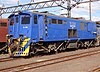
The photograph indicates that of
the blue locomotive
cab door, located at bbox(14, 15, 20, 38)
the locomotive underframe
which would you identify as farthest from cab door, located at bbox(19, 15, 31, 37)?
the locomotive underframe

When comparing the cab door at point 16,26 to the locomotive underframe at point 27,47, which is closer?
the locomotive underframe at point 27,47

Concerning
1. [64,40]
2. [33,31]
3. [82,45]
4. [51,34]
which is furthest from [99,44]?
[33,31]

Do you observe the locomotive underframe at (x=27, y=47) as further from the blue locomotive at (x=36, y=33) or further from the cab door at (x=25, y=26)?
the cab door at (x=25, y=26)

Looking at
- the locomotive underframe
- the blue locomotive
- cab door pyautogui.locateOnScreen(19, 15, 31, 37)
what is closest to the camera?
the locomotive underframe

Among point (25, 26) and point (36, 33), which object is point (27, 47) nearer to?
point (36, 33)

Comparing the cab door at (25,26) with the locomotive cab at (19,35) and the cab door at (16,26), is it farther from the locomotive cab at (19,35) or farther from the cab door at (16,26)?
the cab door at (16,26)

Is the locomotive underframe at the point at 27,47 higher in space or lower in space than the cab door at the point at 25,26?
lower

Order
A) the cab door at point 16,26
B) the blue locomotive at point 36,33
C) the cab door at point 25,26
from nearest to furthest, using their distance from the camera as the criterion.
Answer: the blue locomotive at point 36,33 < the cab door at point 25,26 < the cab door at point 16,26

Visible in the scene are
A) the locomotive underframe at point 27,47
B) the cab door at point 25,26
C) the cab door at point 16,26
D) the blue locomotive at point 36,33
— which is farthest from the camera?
the cab door at point 16,26

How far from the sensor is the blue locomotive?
61.4 ft

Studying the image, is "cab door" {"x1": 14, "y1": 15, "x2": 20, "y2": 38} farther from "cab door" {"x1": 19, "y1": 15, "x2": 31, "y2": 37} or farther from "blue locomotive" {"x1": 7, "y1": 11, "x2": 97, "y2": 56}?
"cab door" {"x1": 19, "y1": 15, "x2": 31, "y2": 37}

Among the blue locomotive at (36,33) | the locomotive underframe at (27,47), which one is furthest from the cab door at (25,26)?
the locomotive underframe at (27,47)

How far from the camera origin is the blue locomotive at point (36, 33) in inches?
737

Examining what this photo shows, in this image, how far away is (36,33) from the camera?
1920cm
